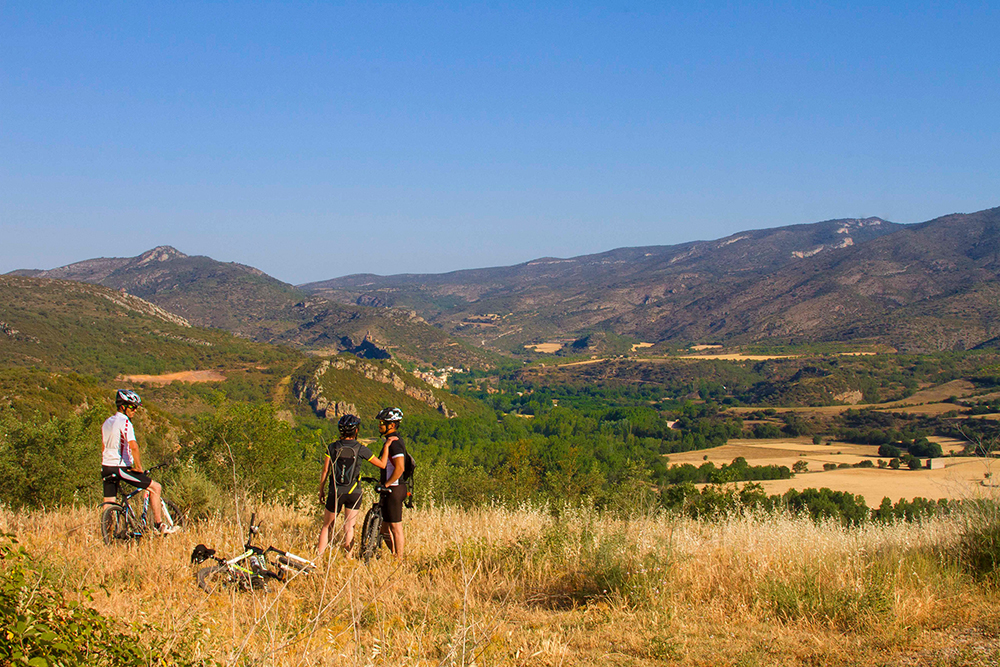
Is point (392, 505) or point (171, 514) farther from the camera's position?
point (171, 514)

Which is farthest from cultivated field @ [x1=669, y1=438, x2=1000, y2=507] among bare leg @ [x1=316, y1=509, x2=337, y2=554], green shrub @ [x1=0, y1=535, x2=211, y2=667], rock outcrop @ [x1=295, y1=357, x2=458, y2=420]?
rock outcrop @ [x1=295, y1=357, x2=458, y2=420]

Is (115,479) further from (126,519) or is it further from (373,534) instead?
(373,534)

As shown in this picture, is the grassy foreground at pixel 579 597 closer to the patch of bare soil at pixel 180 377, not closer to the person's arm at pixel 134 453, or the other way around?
the person's arm at pixel 134 453

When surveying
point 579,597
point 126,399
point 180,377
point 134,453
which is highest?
point 126,399

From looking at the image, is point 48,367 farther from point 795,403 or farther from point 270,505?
point 795,403

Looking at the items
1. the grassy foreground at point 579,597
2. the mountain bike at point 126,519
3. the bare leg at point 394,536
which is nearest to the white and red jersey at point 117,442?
the mountain bike at point 126,519

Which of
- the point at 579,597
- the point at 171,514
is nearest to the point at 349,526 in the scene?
the point at 579,597

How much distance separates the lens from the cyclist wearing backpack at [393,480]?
21.3ft

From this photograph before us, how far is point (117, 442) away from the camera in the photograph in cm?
674

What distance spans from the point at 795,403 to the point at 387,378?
7013 centimetres

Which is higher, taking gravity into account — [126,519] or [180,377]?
[126,519]

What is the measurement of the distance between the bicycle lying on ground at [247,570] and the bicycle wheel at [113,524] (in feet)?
5.26

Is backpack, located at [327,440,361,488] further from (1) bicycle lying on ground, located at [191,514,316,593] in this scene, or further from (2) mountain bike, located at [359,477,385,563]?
A: (1) bicycle lying on ground, located at [191,514,316,593]

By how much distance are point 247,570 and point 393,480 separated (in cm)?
168
